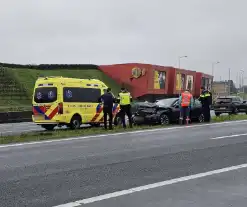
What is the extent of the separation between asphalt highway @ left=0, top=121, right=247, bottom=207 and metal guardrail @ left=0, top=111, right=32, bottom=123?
16.4 meters

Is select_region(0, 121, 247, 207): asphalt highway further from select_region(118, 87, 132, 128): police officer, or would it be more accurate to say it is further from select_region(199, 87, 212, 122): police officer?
select_region(199, 87, 212, 122): police officer

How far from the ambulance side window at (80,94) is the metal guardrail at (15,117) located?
1129 centimetres

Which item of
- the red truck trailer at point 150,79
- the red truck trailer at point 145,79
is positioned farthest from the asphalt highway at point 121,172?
the red truck trailer at point 150,79

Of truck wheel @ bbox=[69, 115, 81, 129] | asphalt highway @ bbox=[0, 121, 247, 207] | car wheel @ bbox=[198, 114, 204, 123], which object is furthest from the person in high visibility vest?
asphalt highway @ bbox=[0, 121, 247, 207]

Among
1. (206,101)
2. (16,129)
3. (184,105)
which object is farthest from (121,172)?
(16,129)

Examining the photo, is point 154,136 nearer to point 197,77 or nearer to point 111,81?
point 111,81

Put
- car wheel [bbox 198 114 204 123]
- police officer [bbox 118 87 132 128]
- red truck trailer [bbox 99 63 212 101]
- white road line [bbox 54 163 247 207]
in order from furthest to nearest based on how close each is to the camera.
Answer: red truck trailer [bbox 99 63 212 101], car wheel [bbox 198 114 204 123], police officer [bbox 118 87 132 128], white road line [bbox 54 163 247 207]

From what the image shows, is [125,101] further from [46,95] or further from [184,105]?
[46,95]

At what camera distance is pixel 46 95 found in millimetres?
17625

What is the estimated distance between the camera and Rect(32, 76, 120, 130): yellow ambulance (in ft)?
57.3

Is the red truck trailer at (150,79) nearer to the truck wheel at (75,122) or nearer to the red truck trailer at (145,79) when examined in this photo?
the red truck trailer at (145,79)

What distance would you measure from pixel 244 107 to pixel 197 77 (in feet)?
111

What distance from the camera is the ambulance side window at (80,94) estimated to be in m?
17.7

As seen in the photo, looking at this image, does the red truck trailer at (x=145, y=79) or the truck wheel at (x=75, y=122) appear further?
the red truck trailer at (x=145, y=79)
